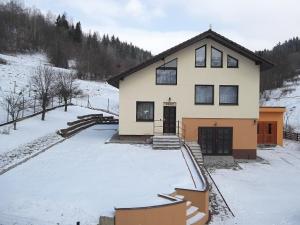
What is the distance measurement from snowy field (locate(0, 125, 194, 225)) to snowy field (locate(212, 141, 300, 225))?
219cm

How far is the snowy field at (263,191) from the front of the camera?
14.0 meters

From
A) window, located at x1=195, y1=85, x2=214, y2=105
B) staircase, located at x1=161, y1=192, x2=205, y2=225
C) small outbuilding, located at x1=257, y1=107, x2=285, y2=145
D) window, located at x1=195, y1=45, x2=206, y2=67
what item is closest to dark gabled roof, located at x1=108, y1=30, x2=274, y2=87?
window, located at x1=195, y1=45, x2=206, y2=67

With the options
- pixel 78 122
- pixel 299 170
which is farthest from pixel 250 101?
pixel 78 122

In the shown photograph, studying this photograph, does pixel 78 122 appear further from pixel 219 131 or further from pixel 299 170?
pixel 299 170

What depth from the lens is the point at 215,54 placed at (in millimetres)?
24734

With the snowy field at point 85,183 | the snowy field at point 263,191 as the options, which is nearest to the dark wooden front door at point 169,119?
the snowy field at point 85,183

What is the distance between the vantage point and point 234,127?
24.8 metres

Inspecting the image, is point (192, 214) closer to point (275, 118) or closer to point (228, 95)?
point (228, 95)

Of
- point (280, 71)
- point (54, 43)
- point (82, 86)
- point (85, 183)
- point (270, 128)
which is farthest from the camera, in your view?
point (54, 43)

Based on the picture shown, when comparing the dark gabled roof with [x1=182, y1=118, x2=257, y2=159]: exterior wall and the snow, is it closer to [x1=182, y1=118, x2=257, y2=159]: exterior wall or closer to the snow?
[x1=182, y1=118, x2=257, y2=159]: exterior wall

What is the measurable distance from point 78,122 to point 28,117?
451cm

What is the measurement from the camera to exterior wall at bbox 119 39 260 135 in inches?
968

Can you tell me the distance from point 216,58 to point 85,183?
13719 mm

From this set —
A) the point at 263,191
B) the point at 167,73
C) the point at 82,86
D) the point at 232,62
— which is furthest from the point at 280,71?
the point at 263,191
